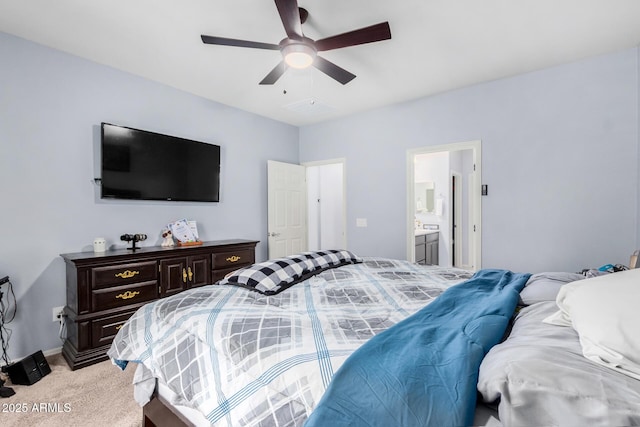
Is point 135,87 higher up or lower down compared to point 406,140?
higher up

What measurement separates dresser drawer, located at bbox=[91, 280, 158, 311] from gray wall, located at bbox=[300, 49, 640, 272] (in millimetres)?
2960

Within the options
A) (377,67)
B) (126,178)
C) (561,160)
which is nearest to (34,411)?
(126,178)

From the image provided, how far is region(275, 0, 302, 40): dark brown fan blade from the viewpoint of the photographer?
178cm

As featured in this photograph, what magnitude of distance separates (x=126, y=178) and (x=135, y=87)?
3.24 feet

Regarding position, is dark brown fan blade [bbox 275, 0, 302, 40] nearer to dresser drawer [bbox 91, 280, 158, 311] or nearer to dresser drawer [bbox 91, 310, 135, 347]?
dresser drawer [bbox 91, 280, 158, 311]

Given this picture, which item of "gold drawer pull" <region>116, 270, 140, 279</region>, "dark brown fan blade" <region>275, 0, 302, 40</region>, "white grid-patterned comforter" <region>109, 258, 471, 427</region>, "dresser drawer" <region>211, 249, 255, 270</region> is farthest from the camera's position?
"dresser drawer" <region>211, 249, 255, 270</region>

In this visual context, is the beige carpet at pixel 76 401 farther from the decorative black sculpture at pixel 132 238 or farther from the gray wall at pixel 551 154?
the gray wall at pixel 551 154

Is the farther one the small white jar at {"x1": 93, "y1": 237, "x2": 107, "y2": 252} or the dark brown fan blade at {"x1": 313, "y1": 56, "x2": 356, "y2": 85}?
the small white jar at {"x1": 93, "y1": 237, "x2": 107, "y2": 252}

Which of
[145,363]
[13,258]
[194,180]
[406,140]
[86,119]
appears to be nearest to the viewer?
[145,363]

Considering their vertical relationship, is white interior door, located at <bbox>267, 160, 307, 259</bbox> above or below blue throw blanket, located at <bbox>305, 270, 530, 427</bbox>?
above

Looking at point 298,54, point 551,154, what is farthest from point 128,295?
point 551,154

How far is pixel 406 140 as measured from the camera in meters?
4.05

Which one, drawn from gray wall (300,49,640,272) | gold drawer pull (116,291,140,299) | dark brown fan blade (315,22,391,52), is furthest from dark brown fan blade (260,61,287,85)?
gold drawer pull (116,291,140,299)

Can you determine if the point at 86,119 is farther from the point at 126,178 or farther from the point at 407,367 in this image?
the point at 407,367
